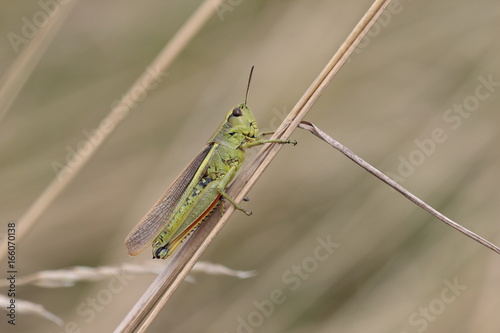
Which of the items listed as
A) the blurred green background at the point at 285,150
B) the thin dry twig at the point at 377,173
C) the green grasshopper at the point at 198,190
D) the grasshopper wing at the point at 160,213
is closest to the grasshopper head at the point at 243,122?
the green grasshopper at the point at 198,190

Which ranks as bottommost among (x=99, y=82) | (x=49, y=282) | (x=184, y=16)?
(x=49, y=282)

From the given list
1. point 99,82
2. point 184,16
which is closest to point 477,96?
point 184,16

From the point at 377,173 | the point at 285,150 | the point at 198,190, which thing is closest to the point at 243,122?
the point at 198,190

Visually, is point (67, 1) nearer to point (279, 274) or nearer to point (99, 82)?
point (99, 82)

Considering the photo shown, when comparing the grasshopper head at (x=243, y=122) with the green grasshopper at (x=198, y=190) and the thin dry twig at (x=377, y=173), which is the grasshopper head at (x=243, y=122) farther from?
the thin dry twig at (x=377, y=173)

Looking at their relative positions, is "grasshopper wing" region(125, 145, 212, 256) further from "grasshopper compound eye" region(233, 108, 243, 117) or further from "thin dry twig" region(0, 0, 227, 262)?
"thin dry twig" region(0, 0, 227, 262)

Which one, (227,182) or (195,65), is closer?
(227,182)

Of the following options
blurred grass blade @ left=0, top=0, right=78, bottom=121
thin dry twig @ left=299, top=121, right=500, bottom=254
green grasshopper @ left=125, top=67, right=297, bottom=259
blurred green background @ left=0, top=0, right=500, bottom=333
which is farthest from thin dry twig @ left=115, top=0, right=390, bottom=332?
blurred green background @ left=0, top=0, right=500, bottom=333
